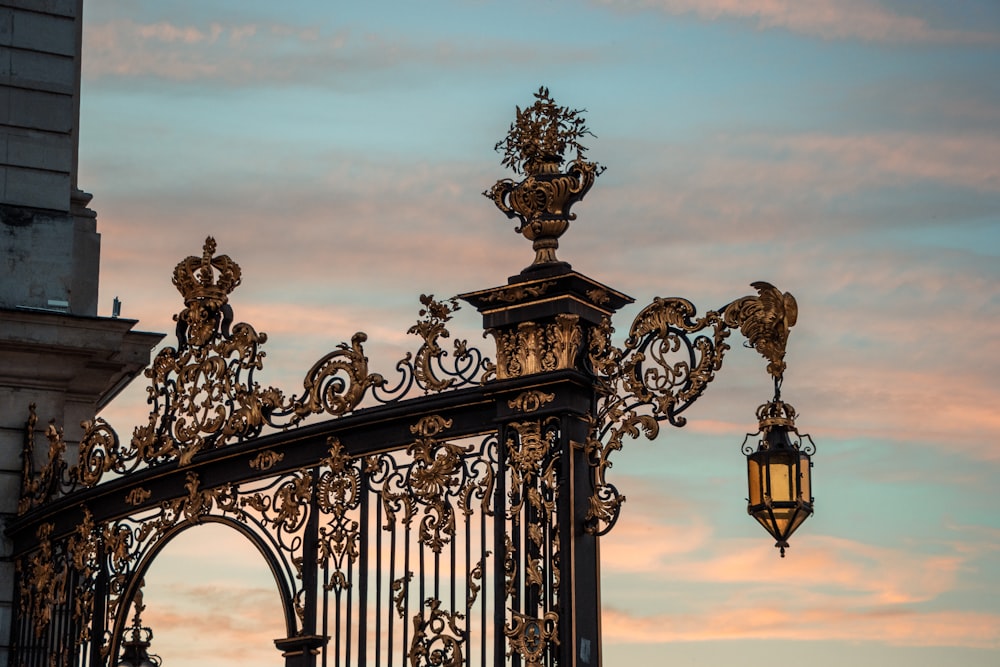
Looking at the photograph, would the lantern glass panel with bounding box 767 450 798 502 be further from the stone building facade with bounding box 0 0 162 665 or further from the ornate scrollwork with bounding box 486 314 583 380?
the stone building facade with bounding box 0 0 162 665

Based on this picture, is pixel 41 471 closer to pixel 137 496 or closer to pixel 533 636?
pixel 137 496

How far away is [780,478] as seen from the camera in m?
8.27

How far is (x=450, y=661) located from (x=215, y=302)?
9.39 ft

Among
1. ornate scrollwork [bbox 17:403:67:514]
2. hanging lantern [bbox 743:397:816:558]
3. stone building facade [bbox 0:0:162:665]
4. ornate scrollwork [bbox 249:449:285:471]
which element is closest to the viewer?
hanging lantern [bbox 743:397:816:558]

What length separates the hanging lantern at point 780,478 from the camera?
324 inches

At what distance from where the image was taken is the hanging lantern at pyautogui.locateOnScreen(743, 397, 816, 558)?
8219 mm

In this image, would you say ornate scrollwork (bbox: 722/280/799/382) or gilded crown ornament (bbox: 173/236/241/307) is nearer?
ornate scrollwork (bbox: 722/280/799/382)

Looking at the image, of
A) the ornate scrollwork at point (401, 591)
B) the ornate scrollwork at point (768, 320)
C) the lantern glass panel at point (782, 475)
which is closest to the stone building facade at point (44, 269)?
the ornate scrollwork at point (401, 591)

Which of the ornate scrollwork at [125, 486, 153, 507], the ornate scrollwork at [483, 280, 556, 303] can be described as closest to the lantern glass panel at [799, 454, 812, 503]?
the ornate scrollwork at [483, 280, 556, 303]

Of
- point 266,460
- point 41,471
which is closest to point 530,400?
point 266,460

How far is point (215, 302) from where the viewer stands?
34.7 feet

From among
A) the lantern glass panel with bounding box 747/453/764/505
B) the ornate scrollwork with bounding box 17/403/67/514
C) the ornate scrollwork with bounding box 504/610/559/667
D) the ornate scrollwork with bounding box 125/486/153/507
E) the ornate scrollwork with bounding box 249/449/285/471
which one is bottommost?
the ornate scrollwork with bounding box 504/610/559/667

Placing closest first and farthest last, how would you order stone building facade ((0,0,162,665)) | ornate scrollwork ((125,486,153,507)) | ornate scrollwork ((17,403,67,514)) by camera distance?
ornate scrollwork ((125,486,153,507))
ornate scrollwork ((17,403,67,514))
stone building facade ((0,0,162,665))

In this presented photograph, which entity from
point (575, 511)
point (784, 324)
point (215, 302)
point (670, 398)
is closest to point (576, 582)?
point (575, 511)
